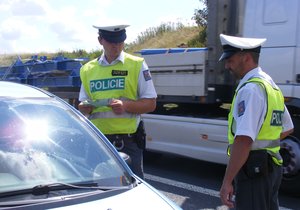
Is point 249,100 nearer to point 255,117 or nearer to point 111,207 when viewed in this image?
point 255,117

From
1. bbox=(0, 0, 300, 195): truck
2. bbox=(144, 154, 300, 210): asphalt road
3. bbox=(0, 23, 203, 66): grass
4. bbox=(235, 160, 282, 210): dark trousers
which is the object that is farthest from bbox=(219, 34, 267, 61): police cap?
bbox=(0, 23, 203, 66): grass

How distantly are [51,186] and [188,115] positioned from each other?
444 centimetres

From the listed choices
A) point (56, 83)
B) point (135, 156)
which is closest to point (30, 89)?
point (135, 156)

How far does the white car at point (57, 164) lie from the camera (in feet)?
7.88

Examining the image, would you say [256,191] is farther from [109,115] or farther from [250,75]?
[109,115]

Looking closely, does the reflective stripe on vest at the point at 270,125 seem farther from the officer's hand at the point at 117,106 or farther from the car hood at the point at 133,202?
the officer's hand at the point at 117,106

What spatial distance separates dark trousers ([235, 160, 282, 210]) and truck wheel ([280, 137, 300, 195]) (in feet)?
8.17

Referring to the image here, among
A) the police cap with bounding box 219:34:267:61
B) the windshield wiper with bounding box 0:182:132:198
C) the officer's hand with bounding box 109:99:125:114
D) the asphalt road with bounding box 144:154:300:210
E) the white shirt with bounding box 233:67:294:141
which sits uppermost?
the police cap with bounding box 219:34:267:61

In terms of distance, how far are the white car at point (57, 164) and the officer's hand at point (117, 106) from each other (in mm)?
441

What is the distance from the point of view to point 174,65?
641 cm

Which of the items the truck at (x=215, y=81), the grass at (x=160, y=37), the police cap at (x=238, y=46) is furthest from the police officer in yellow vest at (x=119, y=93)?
the grass at (x=160, y=37)

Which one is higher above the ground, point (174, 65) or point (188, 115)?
point (174, 65)

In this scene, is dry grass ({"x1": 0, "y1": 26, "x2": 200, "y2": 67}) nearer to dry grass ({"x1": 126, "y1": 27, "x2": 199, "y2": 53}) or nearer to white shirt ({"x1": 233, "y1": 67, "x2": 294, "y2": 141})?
dry grass ({"x1": 126, "y1": 27, "x2": 199, "y2": 53})

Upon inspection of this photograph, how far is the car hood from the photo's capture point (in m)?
2.37
